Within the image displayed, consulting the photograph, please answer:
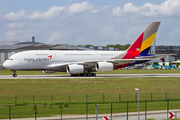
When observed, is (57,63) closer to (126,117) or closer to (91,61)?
(91,61)

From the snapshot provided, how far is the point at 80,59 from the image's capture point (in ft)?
194

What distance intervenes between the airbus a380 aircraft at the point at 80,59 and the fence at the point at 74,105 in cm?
2518

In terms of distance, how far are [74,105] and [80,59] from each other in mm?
33933

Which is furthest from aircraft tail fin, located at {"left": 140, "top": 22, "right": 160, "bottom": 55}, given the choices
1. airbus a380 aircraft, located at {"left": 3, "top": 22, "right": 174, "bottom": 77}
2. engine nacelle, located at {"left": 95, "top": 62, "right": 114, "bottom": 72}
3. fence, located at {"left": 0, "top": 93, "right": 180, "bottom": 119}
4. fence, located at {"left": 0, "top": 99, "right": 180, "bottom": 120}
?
fence, located at {"left": 0, "top": 99, "right": 180, "bottom": 120}

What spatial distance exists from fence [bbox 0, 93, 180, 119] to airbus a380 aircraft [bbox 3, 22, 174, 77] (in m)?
25.2

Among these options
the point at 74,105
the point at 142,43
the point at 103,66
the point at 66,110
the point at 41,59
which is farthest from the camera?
the point at 142,43

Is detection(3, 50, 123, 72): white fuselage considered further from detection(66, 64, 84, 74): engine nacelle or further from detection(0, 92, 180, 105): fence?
detection(0, 92, 180, 105): fence

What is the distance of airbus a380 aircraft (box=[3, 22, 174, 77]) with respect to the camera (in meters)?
54.7

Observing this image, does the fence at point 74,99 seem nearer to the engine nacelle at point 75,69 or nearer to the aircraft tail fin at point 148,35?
the engine nacelle at point 75,69

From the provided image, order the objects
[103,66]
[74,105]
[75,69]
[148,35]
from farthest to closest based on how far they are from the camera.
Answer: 1. [148,35]
2. [103,66]
3. [75,69]
4. [74,105]

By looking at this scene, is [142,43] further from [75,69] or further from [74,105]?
[74,105]

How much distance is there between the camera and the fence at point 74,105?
2161 centimetres

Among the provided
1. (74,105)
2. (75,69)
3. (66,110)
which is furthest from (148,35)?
(66,110)

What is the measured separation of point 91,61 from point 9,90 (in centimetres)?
2268
